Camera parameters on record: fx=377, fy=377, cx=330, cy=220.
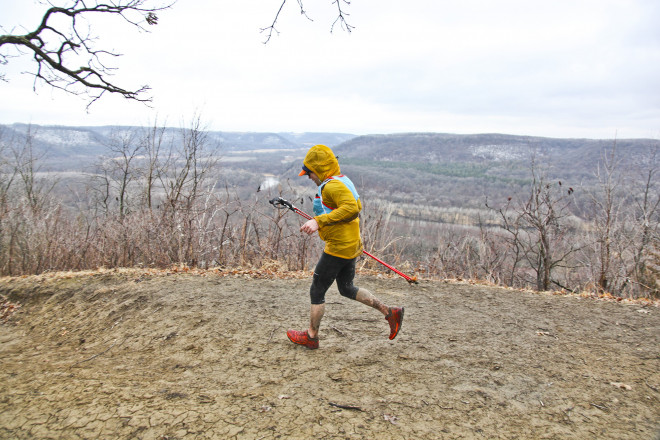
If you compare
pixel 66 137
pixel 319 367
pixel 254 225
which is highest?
pixel 66 137

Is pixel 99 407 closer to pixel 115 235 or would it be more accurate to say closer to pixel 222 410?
pixel 222 410

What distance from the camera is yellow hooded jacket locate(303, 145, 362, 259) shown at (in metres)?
3.34

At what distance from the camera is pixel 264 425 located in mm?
2635

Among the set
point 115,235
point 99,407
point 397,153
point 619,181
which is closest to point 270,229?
point 115,235

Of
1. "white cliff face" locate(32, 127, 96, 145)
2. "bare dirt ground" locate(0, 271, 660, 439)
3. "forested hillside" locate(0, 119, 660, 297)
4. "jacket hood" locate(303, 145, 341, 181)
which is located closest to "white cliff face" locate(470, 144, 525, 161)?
"forested hillside" locate(0, 119, 660, 297)

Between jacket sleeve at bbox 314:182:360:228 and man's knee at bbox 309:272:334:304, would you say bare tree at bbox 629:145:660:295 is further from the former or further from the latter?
jacket sleeve at bbox 314:182:360:228

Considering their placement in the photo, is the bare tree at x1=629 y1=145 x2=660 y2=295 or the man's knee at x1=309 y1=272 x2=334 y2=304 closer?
the man's knee at x1=309 y1=272 x2=334 y2=304

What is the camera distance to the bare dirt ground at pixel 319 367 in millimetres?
2691

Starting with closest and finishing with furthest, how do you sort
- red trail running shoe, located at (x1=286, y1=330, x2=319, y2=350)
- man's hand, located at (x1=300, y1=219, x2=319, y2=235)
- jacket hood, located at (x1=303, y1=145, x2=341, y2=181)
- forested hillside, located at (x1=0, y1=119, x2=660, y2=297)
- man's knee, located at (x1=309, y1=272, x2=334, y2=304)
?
man's hand, located at (x1=300, y1=219, x2=319, y2=235) → jacket hood, located at (x1=303, y1=145, x2=341, y2=181) → man's knee, located at (x1=309, y1=272, x2=334, y2=304) → red trail running shoe, located at (x1=286, y1=330, x2=319, y2=350) → forested hillside, located at (x1=0, y1=119, x2=660, y2=297)

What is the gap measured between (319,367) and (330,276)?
850mm

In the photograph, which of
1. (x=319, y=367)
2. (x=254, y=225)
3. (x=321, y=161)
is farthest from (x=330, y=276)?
(x=254, y=225)

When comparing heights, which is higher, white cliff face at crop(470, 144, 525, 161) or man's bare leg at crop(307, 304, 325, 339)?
white cliff face at crop(470, 144, 525, 161)

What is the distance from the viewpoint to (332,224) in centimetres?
332

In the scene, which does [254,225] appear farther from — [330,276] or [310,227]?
[310,227]
